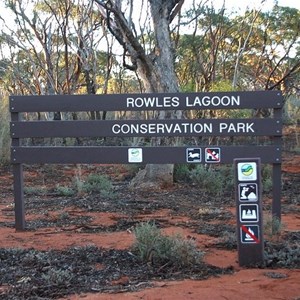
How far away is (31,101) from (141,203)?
3.28 meters

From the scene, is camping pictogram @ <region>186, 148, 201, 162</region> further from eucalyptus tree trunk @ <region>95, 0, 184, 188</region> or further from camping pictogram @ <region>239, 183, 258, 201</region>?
eucalyptus tree trunk @ <region>95, 0, 184, 188</region>

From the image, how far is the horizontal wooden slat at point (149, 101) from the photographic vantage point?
741 centimetres

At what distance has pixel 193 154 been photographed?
7520 mm

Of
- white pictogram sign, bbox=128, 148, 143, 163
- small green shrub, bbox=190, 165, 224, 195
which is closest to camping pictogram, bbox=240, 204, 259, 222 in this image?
white pictogram sign, bbox=128, 148, 143, 163

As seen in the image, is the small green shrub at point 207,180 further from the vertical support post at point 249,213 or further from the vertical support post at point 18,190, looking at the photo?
Result: the vertical support post at point 249,213

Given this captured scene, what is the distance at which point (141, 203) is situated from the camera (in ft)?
33.7

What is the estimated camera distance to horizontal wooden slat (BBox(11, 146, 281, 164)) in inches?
293

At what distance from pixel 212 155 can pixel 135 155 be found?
41.0 inches

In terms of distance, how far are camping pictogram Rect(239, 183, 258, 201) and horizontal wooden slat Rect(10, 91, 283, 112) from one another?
1.87m

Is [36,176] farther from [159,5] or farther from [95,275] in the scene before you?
[95,275]

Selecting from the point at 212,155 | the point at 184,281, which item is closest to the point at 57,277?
the point at 184,281

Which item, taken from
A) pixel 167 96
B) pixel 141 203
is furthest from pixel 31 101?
pixel 141 203

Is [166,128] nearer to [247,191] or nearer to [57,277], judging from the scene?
[247,191]

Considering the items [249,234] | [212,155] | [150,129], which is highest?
[150,129]
